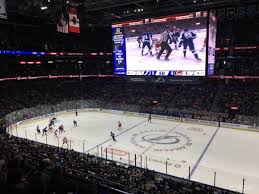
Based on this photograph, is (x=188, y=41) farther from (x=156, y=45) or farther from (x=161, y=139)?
(x=161, y=139)

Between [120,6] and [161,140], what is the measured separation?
2102 cm

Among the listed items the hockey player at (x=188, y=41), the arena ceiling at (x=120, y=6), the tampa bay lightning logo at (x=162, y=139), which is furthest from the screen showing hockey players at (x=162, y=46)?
the tampa bay lightning logo at (x=162, y=139)

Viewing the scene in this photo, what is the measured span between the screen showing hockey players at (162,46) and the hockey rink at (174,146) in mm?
7034

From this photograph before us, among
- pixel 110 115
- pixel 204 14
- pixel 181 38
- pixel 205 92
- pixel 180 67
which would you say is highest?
pixel 204 14

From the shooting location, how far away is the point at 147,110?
37.2 m

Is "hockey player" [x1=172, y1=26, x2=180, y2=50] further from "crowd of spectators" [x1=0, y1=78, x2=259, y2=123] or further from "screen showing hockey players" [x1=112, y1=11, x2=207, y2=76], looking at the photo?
"crowd of spectators" [x1=0, y1=78, x2=259, y2=123]

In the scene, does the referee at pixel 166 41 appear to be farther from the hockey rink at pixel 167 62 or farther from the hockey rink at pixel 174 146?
the hockey rink at pixel 174 146

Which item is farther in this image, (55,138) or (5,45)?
(5,45)

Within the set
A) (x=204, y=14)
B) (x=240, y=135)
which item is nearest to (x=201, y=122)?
(x=240, y=135)

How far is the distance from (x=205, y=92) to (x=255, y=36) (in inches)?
548

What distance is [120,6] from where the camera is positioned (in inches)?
1395

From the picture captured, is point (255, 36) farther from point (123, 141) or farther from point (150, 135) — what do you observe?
point (123, 141)

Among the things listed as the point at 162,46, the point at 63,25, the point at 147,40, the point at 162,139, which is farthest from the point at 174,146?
the point at 147,40

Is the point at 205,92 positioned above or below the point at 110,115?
above
